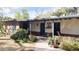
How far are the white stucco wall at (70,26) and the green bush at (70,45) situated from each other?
222 millimetres

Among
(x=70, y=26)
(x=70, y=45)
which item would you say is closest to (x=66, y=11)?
(x=70, y=26)

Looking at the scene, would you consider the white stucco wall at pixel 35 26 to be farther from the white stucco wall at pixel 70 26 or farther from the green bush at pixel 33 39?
the white stucco wall at pixel 70 26

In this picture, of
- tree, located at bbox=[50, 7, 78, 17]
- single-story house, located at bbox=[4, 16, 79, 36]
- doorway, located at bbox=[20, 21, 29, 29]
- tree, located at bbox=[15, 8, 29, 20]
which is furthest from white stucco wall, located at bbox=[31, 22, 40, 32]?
tree, located at bbox=[50, 7, 78, 17]

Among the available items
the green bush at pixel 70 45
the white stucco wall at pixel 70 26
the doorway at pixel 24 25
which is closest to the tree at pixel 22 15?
the doorway at pixel 24 25

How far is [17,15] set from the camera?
902 cm

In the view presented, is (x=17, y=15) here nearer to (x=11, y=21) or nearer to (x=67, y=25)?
(x=11, y=21)

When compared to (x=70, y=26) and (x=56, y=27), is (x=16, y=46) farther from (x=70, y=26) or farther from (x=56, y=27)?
(x=70, y=26)

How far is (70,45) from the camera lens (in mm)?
8945

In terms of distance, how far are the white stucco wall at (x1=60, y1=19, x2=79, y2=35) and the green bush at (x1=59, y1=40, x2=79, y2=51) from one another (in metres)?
0.22

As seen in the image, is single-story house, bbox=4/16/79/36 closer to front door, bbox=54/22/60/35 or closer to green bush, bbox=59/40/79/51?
front door, bbox=54/22/60/35

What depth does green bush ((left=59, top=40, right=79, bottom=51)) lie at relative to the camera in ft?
29.4

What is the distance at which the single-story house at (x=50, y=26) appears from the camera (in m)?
8.99
